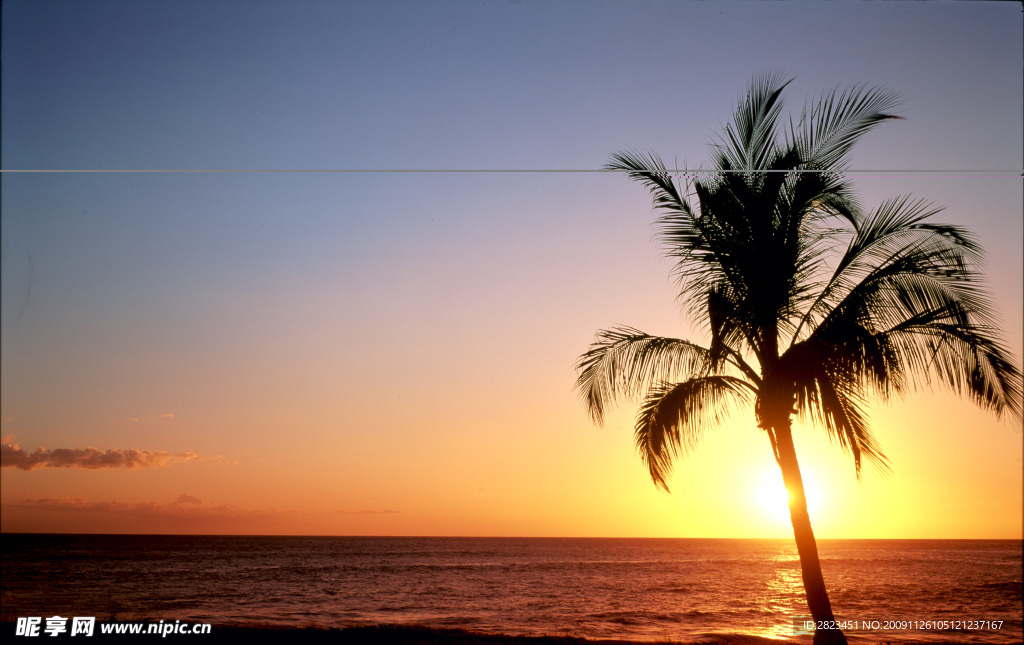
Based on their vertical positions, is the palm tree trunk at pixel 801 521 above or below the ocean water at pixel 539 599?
above

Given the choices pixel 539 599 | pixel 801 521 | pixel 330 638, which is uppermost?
pixel 801 521

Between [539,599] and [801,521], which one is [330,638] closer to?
[801,521]

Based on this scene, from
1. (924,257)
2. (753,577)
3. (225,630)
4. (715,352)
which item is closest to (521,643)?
(225,630)

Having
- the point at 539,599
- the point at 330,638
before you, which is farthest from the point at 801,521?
the point at 539,599

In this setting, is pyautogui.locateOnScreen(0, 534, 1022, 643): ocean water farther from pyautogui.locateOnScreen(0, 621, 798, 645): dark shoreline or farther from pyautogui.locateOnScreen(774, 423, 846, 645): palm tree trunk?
pyautogui.locateOnScreen(774, 423, 846, 645): palm tree trunk

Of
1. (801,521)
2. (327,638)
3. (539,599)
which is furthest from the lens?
(539,599)

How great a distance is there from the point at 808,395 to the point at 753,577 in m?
40.7

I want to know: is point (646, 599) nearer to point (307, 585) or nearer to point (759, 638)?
point (759, 638)

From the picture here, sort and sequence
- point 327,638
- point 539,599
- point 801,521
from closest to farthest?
point 801,521
point 327,638
point 539,599

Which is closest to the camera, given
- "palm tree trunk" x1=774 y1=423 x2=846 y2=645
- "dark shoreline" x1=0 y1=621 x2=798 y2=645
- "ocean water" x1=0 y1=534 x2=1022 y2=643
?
"palm tree trunk" x1=774 y1=423 x2=846 y2=645

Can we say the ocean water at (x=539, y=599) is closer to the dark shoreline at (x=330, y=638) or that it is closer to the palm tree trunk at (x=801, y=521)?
the dark shoreline at (x=330, y=638)

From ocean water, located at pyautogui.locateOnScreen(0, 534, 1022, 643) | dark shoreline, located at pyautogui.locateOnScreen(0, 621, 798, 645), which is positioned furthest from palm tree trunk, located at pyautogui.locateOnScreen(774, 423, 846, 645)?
ocean water, located at pyautogui.locateOnScreen(0, 534, 1022, 643)

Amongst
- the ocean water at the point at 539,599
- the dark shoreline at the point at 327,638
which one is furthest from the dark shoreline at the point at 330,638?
the ocean water at the point at 539,599

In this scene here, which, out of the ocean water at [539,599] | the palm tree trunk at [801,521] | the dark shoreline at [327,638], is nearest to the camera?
the palm tree trunk at [801,521]
